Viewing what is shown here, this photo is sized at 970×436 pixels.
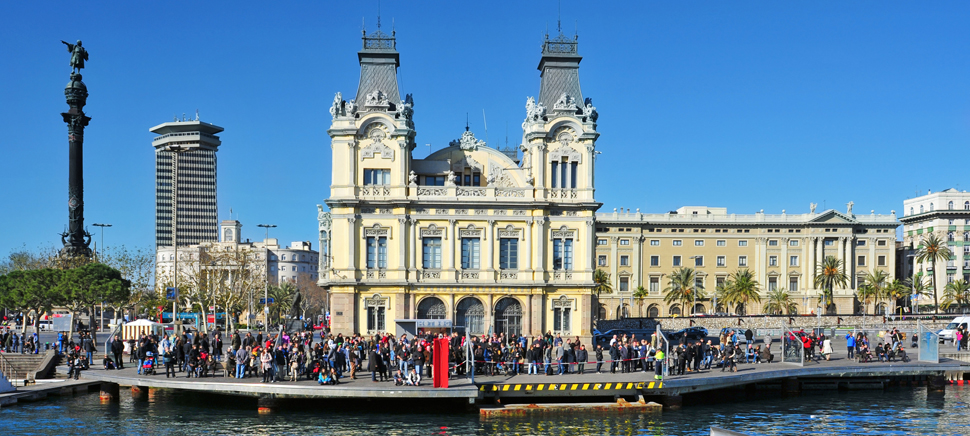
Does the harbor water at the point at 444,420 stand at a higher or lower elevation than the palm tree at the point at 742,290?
lower

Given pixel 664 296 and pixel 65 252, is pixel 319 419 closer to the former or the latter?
Result: pixel 65 252

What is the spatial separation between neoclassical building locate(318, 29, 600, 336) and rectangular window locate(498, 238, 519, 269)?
0.06 m

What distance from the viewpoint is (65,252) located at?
7950 cm

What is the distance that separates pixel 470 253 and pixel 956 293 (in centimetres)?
8641

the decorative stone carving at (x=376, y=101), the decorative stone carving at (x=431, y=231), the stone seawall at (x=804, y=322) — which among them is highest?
the decorative stone carving at (x=376, y=101)

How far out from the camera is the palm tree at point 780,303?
119 metres

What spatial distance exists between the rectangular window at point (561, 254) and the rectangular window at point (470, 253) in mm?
4883

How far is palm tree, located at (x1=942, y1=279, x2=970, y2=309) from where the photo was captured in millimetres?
115062

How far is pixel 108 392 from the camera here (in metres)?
36.8

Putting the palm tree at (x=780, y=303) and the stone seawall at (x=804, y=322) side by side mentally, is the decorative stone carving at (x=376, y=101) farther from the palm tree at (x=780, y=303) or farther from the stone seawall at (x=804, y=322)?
the palm tree at (x=780, y=303)

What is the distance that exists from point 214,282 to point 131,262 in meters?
9.93

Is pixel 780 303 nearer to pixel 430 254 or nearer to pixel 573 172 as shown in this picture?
pixel 573 172

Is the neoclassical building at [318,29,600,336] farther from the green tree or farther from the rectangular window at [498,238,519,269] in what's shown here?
the green tree

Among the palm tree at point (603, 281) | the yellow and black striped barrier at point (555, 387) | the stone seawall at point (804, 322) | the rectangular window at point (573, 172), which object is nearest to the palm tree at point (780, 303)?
the palm tree at point (603, 281)
